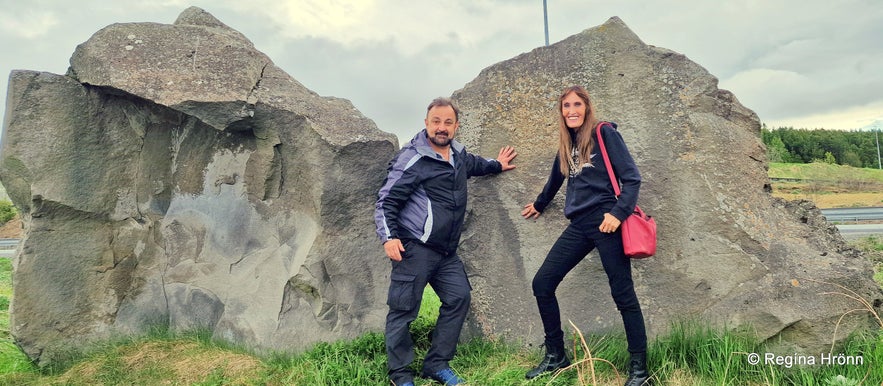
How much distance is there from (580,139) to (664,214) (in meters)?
1.06

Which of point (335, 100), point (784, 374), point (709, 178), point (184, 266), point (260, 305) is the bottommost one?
point (784, 374)

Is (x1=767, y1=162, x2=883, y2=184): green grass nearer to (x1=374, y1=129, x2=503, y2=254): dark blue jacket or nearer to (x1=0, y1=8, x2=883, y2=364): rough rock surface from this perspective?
(x1=0, y1=8, x2=883, y2=364): rough rock surface

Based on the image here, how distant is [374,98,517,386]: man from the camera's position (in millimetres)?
3768

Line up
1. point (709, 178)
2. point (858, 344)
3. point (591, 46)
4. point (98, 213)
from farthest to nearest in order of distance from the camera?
point (98, 213), point (591, 46), point (709, 178), point (858, 344)

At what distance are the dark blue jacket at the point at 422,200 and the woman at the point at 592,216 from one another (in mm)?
678

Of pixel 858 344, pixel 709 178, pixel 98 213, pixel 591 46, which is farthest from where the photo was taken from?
pixel 98 213

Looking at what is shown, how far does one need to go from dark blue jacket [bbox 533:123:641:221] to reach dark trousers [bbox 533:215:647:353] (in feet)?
0.28

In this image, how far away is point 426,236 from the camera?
12.3ft

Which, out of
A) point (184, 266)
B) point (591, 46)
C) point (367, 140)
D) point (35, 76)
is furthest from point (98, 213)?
point (591, 46)

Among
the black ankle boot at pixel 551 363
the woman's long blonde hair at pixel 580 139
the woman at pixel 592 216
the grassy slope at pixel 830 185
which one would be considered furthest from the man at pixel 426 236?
the grassy slope at pixel 830 185

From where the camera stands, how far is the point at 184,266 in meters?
5.02

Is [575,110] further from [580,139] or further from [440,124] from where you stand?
[440,124]

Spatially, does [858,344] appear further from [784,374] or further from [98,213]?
[98,213]

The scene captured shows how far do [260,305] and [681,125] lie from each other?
3.48 metres
